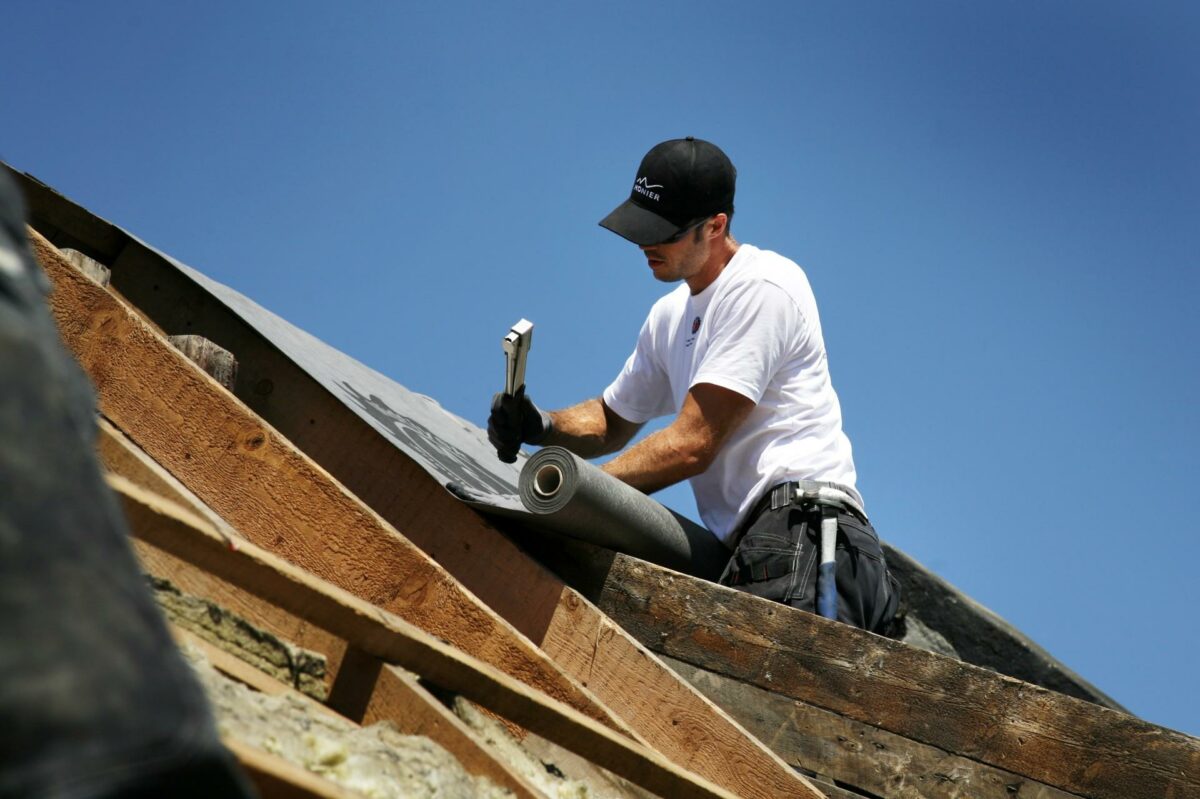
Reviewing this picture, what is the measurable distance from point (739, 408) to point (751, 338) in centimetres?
22

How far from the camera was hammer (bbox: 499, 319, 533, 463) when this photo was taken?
11.8 ft

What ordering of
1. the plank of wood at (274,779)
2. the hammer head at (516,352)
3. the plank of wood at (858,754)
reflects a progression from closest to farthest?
1. the plank of wood at (274,779)
2. the plank of wood at (858,754)
3. the hammer head at (516,352)

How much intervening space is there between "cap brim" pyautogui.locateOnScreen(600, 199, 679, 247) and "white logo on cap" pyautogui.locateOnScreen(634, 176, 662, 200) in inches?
1.9

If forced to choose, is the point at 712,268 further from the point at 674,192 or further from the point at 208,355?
the point at 208,355

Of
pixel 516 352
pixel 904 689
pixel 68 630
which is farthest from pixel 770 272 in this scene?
pixel 68 630

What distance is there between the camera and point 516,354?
3762mm

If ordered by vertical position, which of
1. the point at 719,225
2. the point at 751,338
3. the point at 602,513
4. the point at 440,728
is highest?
the point at 719,225

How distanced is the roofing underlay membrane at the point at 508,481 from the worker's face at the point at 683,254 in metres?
0.89

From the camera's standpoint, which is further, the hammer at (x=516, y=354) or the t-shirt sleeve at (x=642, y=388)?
the t-shirt sleeve at (x=642, y=388)

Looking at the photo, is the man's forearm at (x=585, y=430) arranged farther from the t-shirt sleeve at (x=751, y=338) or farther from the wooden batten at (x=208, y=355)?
the wooden batten at (x=208, y=355)

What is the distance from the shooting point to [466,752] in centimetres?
188

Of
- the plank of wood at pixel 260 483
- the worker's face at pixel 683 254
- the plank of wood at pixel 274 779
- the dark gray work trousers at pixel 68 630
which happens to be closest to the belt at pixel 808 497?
the worker's face at pixel 683 254

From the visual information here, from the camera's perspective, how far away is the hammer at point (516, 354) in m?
3.61

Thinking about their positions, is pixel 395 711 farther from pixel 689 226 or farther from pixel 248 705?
pixel 689 226
